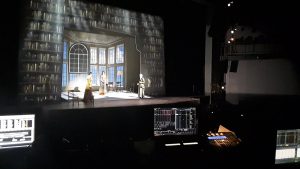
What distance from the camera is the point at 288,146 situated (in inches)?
102

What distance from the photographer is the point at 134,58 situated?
9.23 meters

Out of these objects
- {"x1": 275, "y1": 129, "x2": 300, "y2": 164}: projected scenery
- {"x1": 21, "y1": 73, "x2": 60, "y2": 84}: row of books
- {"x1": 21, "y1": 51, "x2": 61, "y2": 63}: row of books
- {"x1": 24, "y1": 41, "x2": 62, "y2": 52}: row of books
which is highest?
{"x1": 24, "y1": 41, "x2": 62, "y2": 52}: row of books

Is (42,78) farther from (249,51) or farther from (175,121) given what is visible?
(249,51)

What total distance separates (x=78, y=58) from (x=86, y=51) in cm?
44

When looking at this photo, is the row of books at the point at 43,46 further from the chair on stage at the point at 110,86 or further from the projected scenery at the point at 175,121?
the projected scenery at the point at 175,121

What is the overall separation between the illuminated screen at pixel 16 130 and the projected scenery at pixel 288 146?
2.30 m

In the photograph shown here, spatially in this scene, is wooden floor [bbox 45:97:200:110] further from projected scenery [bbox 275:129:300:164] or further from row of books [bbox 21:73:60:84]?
projected scenery [bbox 275:129:300:164]

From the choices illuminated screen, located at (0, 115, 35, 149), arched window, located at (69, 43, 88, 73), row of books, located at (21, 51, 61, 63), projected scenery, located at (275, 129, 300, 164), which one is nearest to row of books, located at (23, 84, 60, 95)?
row of books, located at (21, 51, 61, 63)

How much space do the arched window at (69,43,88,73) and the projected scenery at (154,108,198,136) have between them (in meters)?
7.58

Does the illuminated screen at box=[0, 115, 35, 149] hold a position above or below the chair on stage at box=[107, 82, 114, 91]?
below

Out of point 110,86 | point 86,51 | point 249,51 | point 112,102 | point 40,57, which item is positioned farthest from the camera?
point 86,51

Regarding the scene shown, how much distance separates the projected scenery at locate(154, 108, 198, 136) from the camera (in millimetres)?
2879

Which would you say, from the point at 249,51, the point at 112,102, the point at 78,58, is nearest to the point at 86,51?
the point at 78,58

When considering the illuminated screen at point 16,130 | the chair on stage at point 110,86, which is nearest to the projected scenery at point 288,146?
the illuminated screen at point 16,130
